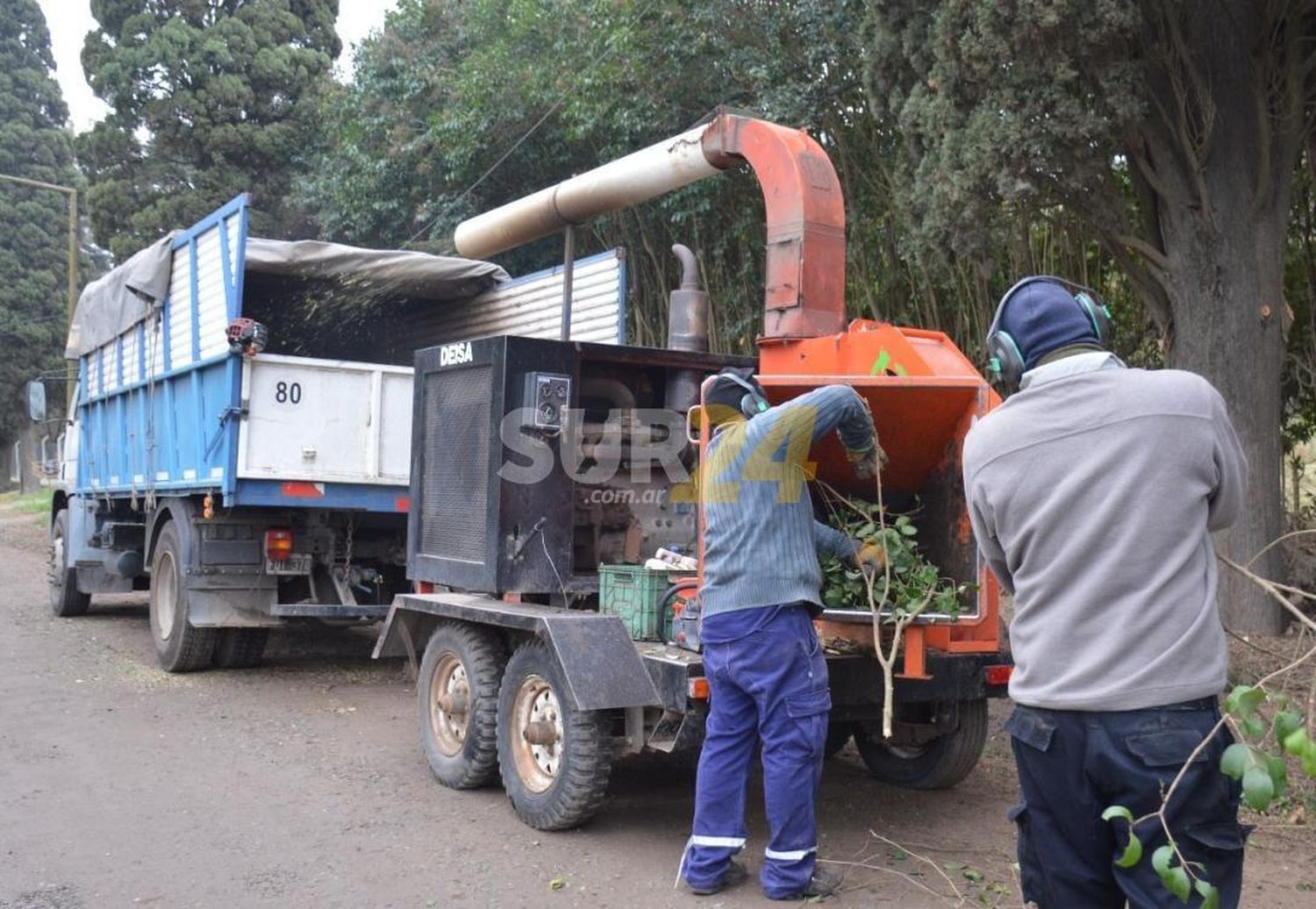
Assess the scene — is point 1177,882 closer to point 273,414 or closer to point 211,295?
point 273,414

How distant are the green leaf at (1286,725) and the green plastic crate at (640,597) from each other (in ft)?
10.8

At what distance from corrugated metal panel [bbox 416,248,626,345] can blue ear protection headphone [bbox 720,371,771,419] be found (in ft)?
11.0

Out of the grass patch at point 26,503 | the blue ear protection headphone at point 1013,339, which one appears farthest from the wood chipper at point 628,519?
the grass patch at point 26,503

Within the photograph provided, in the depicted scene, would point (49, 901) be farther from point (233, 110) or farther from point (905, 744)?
point (233, 110)

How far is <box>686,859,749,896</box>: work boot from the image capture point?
4582mm

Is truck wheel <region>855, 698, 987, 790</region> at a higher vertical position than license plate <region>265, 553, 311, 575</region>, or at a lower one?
lower

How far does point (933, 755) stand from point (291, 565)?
4856mm

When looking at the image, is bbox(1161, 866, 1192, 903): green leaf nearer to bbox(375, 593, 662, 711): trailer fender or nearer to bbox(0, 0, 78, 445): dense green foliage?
bbox(375, 593, 662, 711): trailer fender

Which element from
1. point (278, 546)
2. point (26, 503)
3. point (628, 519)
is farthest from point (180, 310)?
Result: point (26, 503)

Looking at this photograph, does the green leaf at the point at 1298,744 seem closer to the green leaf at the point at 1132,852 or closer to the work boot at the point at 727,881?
the green leaf at the point at 1132,852

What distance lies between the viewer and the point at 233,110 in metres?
23.3

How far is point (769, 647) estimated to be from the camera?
4484mm

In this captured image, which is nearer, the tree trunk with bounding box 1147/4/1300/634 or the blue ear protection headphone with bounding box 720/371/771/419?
the blue ear protection headphone with bounding box 720/371/771/419

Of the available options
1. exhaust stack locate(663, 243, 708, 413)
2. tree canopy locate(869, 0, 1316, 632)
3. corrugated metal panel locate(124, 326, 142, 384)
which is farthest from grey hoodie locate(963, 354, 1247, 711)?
corrugated metal panel locate(124, 326, 142, 384)
